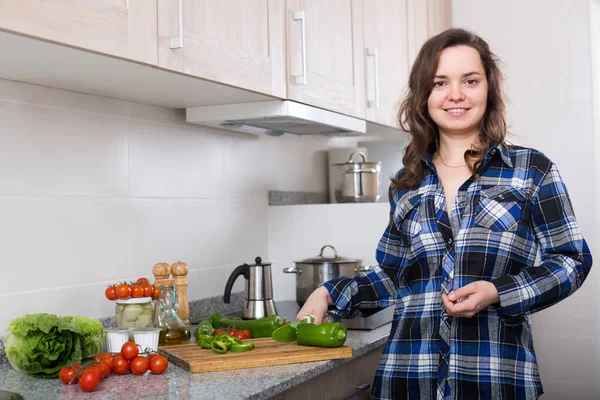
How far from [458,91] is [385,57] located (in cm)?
105

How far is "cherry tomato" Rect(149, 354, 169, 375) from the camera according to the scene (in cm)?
145

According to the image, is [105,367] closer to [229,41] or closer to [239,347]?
[239,347]

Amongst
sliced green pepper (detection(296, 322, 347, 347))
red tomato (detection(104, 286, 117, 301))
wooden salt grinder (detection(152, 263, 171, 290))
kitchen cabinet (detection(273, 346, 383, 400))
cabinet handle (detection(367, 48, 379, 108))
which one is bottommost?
kitchen cabinet (detection(273, 346, 383, 400))

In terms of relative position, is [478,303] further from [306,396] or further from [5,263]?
[5,263]

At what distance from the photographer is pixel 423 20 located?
2.88 metres

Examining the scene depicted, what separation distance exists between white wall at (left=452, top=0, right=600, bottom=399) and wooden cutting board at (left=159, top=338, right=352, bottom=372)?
5.10 ft

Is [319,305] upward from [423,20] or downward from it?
downward

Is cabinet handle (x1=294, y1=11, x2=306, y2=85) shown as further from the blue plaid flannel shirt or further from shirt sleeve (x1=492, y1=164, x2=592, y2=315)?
shirt sleeve (x1=492, y1=164, x2=592, y2=315)

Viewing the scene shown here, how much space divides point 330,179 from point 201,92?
4.33ft

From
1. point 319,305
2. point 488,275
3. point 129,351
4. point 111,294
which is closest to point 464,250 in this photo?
point 488,275

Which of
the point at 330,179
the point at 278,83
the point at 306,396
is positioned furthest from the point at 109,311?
the point at 330,179

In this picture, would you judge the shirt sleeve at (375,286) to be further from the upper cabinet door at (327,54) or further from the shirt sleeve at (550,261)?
the upper cabinet door at (327,54)

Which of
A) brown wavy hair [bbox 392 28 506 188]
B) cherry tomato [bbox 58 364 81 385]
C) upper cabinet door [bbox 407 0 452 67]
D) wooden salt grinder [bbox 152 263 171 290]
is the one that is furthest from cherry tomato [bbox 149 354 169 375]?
upper cabinet door [bbox 407 0 452 67]

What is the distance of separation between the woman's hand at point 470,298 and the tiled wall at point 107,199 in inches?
37.7
